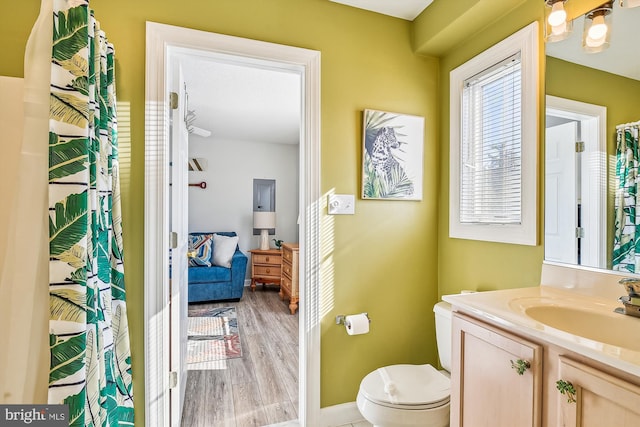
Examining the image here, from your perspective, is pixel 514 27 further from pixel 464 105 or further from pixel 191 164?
pixel 191 164

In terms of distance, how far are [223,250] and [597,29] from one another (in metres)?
4.16

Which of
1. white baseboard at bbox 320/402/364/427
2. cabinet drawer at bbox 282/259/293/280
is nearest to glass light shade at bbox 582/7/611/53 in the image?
white baseboard at bbox 320/402/364/427

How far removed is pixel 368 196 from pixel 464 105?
0.79m

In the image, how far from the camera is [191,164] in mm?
4758

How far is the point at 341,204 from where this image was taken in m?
1.83

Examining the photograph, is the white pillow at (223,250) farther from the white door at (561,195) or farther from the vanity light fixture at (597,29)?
the vanity light fixture at (597,29)

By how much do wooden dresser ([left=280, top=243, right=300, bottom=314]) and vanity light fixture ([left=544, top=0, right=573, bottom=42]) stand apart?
9.88 ft

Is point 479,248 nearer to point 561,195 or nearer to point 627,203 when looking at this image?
point 561,195

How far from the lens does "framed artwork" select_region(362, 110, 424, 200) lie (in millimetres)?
1873

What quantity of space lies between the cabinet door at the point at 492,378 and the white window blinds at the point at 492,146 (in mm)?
743

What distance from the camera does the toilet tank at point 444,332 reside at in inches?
68.7

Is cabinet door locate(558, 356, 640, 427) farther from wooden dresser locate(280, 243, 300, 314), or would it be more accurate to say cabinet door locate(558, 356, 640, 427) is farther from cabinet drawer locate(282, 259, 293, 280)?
cabinet drawer locate(282, 259, 293, 280)

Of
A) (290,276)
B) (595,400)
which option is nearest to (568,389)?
(595,400)

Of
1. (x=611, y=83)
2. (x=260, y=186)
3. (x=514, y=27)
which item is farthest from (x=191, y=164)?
(x=611, y=83)
